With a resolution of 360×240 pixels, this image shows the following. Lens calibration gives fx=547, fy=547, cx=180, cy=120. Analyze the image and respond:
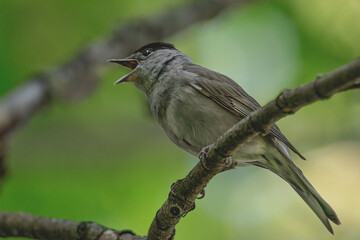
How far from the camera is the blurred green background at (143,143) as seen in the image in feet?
25.0

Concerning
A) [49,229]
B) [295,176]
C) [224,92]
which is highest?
[224,92]

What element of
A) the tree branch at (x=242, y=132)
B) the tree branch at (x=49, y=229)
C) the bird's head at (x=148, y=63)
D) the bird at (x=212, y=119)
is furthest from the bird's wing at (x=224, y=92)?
the tree branch at (x=49, y=229)

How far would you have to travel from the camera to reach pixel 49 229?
4.37 metres

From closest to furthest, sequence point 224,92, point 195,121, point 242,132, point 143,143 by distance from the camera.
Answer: point 242,132 → point 195,121 → point 224,92 → point 143,143

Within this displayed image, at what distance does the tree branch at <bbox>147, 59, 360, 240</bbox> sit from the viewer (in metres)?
2.60

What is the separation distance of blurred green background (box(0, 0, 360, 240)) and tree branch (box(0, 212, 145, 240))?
2.75 m

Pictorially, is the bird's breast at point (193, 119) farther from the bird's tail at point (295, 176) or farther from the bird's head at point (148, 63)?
the bird's head at point (148, 63)

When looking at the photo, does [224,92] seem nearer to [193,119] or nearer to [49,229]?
A: [193,119]

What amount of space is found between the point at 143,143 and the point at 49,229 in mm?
4503

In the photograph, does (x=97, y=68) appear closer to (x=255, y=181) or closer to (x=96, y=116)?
(x=96, y=116)

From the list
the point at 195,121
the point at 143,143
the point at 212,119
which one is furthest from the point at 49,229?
the point at 143,143

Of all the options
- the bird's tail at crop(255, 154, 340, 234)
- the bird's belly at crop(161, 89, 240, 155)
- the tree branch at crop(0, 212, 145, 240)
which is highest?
the bird's belly at crop(161, 89, 240, 155)

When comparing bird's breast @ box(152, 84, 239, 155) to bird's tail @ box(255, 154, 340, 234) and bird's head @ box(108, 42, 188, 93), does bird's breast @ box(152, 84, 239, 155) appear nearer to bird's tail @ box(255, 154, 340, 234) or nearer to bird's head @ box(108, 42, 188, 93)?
bird's tail @ box(255, 154, 340, 234)

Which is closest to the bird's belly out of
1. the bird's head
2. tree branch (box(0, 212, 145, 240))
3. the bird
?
the bird
